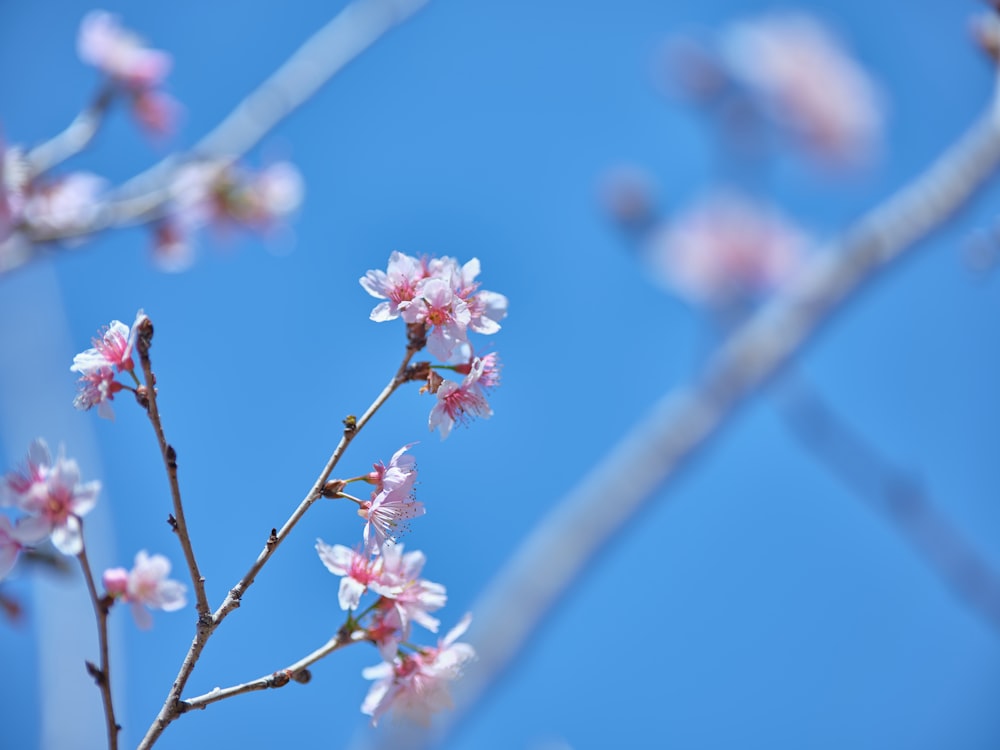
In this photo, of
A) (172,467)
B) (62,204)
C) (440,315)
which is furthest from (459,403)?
(62,204)

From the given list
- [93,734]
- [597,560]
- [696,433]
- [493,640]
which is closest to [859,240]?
[696,433]

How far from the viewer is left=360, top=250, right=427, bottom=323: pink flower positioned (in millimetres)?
1077

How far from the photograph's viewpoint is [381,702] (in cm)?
110

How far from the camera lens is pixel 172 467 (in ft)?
3.12

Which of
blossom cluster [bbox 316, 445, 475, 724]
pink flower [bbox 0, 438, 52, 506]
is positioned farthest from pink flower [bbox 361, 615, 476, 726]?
pink flower [bbox 0, 438, 52, 506]

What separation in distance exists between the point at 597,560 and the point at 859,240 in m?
1.54

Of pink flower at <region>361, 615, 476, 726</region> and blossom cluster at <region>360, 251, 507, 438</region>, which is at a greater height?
blossom cluster at <region>360, 251, 507, 438</region>

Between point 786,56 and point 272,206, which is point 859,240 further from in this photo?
point 272,206

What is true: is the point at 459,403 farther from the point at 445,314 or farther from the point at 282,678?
the point at 282,678

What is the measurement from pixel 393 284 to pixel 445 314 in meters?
0.09

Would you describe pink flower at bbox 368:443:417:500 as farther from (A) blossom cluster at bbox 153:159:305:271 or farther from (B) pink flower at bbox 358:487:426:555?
(A) blossom cluster at bbox 153:159:305:271

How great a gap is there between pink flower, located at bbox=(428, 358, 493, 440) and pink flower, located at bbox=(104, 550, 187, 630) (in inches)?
16.2

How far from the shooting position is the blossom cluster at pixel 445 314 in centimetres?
104

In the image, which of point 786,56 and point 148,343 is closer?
point 148,343
